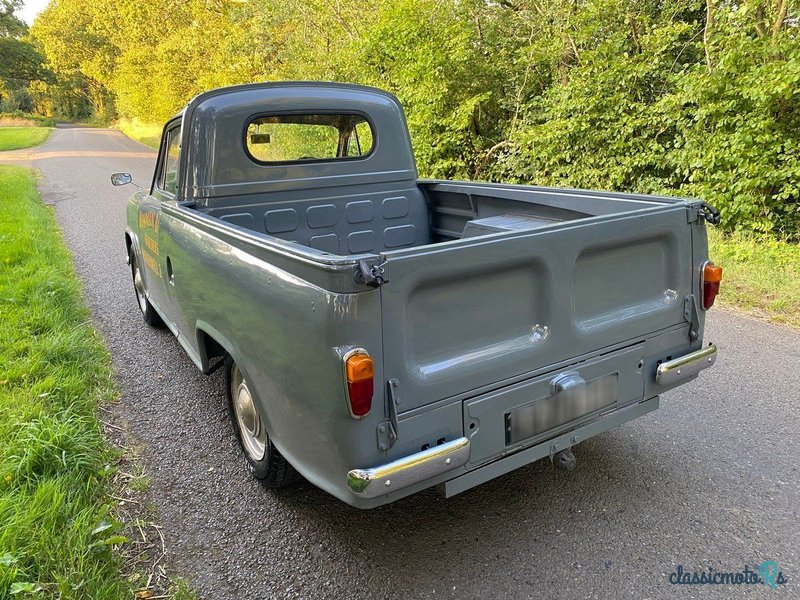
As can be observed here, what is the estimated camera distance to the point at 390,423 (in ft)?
6.93

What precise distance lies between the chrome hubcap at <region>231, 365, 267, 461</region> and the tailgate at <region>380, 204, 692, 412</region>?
47.1 inches

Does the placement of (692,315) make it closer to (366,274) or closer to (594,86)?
(366,274)

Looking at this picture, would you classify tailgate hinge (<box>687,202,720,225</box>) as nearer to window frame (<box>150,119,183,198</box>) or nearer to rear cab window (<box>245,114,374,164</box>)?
rear cab window (<box>245,114,374,164</box>)

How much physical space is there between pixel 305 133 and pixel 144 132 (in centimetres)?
3651

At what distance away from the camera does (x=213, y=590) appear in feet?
7.83

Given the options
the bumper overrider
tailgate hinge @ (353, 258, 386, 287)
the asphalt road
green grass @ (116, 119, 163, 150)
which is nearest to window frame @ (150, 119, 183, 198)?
the asphalt road

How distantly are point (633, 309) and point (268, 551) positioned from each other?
1.97 metres

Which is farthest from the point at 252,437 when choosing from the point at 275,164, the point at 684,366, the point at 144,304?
the point at 144,304

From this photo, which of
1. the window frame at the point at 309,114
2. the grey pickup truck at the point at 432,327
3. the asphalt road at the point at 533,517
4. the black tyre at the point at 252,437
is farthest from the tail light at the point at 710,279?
the window frame at the point at 309,114

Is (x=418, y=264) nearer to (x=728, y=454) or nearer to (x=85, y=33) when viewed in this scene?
(x=728, y=454)

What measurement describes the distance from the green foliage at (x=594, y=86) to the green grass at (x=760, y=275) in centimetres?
33

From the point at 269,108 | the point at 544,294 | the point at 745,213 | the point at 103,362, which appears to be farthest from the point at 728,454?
the point at 745,213

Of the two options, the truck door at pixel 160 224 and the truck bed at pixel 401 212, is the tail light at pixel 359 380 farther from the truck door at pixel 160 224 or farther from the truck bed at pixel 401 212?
the truck door at pixel 160 224

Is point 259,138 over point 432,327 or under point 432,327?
over
